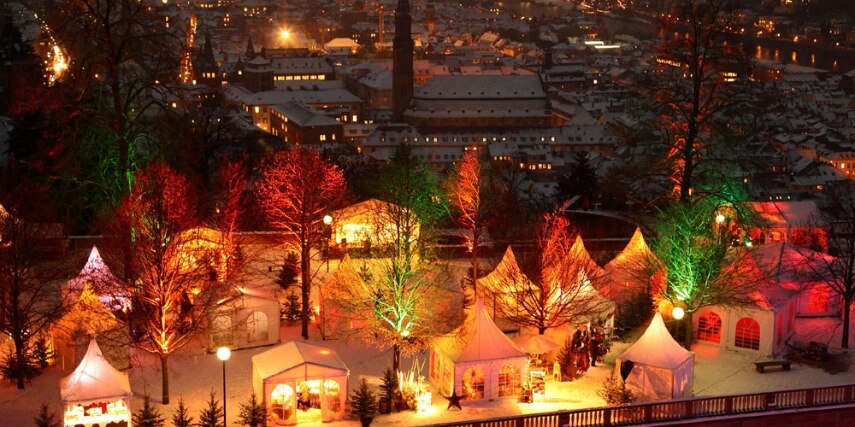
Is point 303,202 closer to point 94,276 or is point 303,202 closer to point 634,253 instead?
point 94,276

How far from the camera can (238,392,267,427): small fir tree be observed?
24.9 m

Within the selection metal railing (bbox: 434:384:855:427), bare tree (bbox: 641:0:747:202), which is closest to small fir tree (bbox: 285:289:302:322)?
metal railing (bbox: 434:384:855:427)

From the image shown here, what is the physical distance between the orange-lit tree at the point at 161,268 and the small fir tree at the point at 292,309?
2.84 m

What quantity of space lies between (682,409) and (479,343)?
4416 mm

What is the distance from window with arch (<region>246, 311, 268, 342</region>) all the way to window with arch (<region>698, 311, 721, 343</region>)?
418 inches

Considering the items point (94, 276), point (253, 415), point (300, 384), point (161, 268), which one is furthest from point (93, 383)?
point (94, 276)

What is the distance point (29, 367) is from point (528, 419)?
11031 mm

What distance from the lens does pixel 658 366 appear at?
27.0 metres

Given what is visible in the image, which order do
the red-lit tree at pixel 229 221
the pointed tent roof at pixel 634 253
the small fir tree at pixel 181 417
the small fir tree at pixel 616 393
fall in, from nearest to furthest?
the small fir tree at pixel 181 417 → the small fir tree at pixel 616 393 → the red-lit tree at pixel 229 221 → the pointed tent roof at pixel 634 253

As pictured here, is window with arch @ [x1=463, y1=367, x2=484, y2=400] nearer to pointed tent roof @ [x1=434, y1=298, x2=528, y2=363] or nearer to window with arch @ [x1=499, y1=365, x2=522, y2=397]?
pointed tent roof @ [x1=434, y1=298, x2=528, y2=363]

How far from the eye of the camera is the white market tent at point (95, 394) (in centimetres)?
2469

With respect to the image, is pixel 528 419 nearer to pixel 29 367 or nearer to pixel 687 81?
pixel 29 367

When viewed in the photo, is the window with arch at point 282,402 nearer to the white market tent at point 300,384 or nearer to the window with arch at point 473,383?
the white market tent at point 300,384

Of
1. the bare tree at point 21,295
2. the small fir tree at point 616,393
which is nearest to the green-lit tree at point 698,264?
the small fir tree at point 616,393
